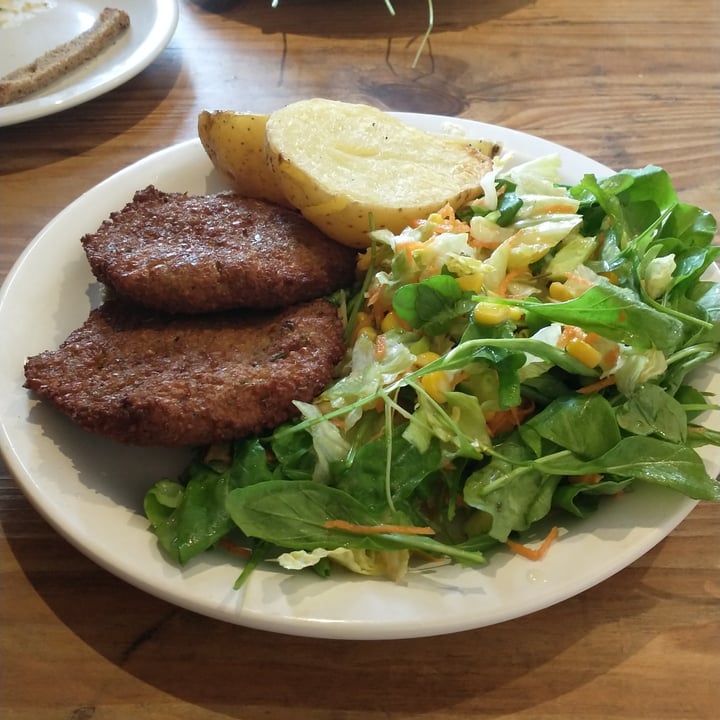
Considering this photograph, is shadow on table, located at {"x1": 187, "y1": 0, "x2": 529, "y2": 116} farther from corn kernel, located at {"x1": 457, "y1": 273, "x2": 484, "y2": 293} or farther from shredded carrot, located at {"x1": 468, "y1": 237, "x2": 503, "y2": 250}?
corn kernel, located at {"x1": 457, "y1": 273, "x2": 484, "y2": 293}

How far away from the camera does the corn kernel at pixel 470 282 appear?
5.12ft

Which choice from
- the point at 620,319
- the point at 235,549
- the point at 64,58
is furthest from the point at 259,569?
the point at 64,58

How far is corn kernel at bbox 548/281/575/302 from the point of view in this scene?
158 cm

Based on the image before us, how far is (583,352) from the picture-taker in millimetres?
1431

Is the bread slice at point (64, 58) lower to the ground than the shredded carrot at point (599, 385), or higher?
higher

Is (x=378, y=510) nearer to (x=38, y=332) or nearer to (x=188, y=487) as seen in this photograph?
(x=188, y=487)

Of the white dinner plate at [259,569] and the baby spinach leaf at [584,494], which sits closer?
the white dinner plate at [259,569]

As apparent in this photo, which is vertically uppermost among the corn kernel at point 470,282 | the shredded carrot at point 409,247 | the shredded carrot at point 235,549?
the shredded carrot at point 409,247

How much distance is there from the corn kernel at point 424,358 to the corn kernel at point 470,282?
6.7 inches

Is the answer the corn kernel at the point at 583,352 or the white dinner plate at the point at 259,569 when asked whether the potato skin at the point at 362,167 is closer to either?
the corn kernel at the point at 583,352

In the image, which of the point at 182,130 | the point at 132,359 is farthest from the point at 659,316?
the point at 182,130

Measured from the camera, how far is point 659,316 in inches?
54.4

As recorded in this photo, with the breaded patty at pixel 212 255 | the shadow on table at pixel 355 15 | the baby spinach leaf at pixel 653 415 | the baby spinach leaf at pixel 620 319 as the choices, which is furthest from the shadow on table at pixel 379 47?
the baby spinach leaf at pixel 653 415

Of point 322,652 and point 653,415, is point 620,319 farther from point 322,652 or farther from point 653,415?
point 322,652
